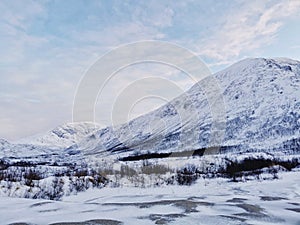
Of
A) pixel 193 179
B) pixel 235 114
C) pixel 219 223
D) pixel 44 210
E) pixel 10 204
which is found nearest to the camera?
pixel 219 223

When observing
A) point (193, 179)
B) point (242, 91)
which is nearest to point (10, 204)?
point (193, 179)

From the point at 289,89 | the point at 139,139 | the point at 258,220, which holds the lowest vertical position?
the point at 258,220

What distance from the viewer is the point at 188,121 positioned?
586 ft

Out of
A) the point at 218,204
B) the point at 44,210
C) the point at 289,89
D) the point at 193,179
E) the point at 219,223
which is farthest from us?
the point at 289,89

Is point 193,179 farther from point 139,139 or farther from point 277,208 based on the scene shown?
point 139,139

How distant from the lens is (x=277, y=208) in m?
7.98

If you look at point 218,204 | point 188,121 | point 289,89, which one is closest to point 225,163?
point 218,204

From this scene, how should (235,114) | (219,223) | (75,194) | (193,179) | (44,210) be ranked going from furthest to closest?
(235,114), (193,179), (75,194), (44,210), (219,223)

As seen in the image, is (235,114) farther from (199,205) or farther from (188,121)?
(199,205)

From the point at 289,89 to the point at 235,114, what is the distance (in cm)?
3592

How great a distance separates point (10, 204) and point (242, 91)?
19203cm

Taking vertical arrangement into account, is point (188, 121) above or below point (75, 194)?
above

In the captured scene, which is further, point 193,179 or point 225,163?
point 225,163

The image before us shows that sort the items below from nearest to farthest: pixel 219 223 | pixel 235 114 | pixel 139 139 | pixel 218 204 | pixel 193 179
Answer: pixel 219 223 → pixel 218 204 → pixel 193 179 → pixel 235 114 → pixel 139 139
